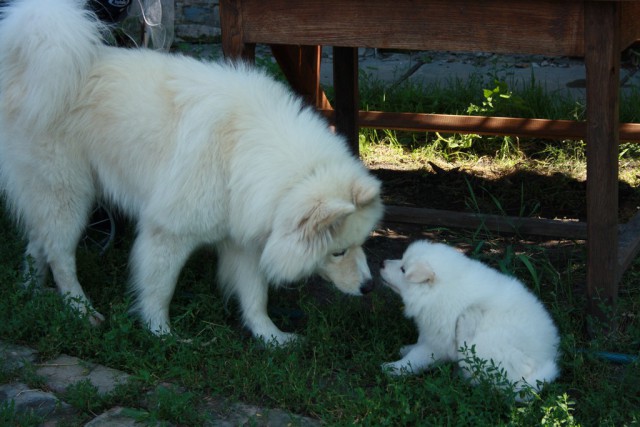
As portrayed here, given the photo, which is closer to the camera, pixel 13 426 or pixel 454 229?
pixel 13 426

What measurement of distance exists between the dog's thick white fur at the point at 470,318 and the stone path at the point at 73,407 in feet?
2.03

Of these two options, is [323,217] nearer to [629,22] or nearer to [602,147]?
[602,147]

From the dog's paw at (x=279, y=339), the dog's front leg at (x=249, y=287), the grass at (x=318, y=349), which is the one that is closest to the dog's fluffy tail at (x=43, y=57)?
the grass at (x=318, y=349)

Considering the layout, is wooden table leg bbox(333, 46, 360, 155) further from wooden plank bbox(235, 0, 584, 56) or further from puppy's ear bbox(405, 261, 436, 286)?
puppy's ear bbox(405, 261, 436, 286)

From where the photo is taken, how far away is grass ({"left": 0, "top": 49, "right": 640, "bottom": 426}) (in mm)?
3145

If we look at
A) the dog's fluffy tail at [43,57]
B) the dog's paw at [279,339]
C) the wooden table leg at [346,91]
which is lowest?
the dog's paw at [279,339]

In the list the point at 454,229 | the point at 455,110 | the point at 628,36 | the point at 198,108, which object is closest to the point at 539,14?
the point at 628,36

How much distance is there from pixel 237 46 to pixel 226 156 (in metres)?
0.62

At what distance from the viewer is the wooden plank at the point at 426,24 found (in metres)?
3.31

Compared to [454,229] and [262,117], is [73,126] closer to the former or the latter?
[262,117]

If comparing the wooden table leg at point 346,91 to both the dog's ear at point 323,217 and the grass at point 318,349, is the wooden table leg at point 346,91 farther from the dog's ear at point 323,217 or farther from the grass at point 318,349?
the dog's ear at point 323,217

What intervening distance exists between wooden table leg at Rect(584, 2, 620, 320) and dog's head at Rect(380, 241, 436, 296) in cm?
74

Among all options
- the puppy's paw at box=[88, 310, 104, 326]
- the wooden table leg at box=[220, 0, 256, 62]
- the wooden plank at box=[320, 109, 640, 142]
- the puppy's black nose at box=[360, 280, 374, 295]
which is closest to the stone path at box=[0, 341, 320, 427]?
the puppy's paw at box=[88, 310, 104, 326]

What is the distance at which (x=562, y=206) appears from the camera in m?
5.45
